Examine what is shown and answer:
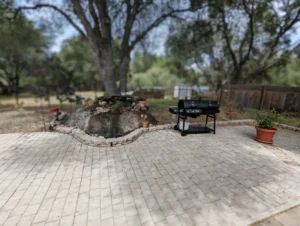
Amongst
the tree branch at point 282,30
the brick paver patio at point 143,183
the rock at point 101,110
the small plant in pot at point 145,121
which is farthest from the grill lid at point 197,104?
the tree branch at point 282,30

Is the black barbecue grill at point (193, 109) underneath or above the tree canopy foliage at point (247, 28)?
underneath

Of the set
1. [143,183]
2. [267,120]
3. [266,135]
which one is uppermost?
[267,120]

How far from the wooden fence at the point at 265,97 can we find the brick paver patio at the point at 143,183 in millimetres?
3142

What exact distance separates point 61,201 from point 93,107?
2941mm

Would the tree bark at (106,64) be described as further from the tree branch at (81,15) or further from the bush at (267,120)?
the bush at (267,120)

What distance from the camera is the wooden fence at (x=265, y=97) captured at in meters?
5.66

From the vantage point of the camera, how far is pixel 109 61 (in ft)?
21.4

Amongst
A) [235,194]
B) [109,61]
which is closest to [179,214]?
[235,194]

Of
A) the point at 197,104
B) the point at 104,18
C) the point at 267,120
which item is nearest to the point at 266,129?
the point at 267,120

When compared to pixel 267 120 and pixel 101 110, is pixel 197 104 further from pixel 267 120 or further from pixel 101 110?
pixel 101 110

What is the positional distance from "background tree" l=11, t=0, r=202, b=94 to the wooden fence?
432cm

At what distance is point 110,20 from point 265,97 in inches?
283

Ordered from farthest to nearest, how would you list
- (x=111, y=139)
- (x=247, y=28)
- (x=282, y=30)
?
(x=247, y=28), (x=282, y=30), (x=111, y=139)

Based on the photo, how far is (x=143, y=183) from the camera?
216 cm
